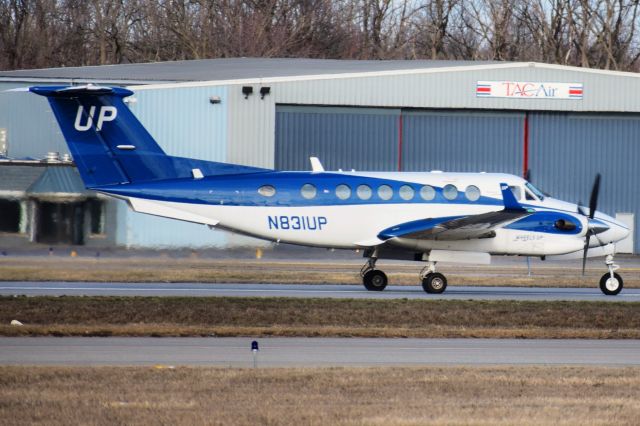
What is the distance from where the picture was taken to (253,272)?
34281 millimetres

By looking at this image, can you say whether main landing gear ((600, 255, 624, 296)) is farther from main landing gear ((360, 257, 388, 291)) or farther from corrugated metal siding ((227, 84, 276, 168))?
corrugated metal siding ((227, 84, 276, 168))

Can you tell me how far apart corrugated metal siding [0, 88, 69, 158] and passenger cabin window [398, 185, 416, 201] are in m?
19.8

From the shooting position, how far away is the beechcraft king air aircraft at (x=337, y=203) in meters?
27.9

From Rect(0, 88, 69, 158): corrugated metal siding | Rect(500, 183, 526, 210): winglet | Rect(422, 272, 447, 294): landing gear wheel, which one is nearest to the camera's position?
Rect(500, 183, 526, 210): winglet

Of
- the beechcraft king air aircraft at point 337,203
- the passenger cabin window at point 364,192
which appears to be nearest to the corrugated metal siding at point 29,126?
the beechcraft king air aircraft at point 337,203

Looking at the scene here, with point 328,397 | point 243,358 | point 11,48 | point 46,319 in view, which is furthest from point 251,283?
point 11,48

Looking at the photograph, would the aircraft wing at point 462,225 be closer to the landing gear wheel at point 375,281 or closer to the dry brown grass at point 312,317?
the landing gear wheel at point 375,281

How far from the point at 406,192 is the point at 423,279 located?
7.51 feet

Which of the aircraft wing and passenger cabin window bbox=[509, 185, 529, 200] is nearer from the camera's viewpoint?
the aircraft wing

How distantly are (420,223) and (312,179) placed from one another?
2857mm

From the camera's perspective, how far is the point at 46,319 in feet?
68.8

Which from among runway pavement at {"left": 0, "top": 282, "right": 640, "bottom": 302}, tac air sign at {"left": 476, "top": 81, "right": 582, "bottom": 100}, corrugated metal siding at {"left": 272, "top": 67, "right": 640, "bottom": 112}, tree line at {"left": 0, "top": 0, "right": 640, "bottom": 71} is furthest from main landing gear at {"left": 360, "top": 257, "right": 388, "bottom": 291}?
tree line at {"left": 0, "top": 0, "right": 640, "bottom": 71}

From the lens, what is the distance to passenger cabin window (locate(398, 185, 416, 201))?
28734 millimetres

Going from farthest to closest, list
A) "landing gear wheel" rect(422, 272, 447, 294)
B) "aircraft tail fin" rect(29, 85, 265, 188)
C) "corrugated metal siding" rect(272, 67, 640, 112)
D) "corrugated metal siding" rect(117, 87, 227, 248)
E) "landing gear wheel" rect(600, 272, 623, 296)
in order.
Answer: "corrugated metal siding" rect(272, 67, 640, 112) → "corrugated metal siding" rect(117, 87, 227, 248) → "landing gear wheel" rect(600, 272, 623, 296) → "aircraft tail fin" rect(29, 85, 265, 188) → "landing gear wheel" rect(422, 272, 447, 294)
